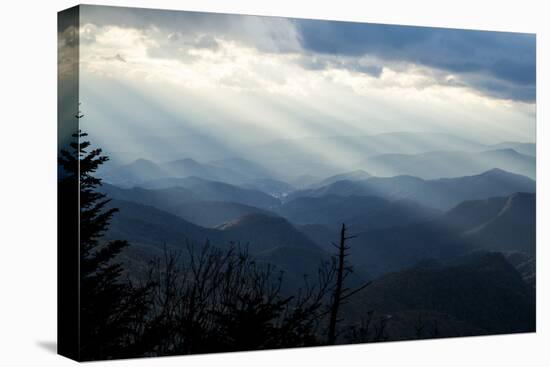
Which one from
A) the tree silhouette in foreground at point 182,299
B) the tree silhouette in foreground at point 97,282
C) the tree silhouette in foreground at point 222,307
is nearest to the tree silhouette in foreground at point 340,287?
the tree silhouette in foreground at point 182,299

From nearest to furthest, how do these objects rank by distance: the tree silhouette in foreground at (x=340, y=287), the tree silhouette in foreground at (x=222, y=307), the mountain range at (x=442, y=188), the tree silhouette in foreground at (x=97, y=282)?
the tree silhouette in foreground at (x=97, y=282) → the tree silhouette in foreground at (x=222, y=307) → the tree silhouette in foreground at (x=340, y=287) → the mountain range at (x=442, y=188)

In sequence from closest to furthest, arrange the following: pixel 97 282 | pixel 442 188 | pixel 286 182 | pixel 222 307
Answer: pixel 97 282
pixel 222 307
pixel 286 182
pixel 442 188

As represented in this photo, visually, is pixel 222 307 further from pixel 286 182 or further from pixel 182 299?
pixel 286 182

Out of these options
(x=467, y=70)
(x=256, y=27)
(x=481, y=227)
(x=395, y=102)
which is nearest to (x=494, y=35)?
(x=467, y=70)

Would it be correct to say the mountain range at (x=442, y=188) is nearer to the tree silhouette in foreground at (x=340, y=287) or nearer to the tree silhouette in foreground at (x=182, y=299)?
the tree silhouette in foreground at (x=340, y=287)

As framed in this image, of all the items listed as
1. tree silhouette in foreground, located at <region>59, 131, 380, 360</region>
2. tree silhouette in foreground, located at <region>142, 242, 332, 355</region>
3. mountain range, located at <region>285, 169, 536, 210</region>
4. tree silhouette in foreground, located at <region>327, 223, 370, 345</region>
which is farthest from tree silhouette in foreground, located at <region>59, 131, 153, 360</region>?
mountain range, located at <region>285, 169, 536, 210</region>

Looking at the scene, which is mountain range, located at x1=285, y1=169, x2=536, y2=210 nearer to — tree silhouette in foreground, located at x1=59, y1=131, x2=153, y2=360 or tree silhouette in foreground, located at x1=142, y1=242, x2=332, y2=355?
tree silhouette in foreground, located at x1=142, y1=242, x2=332, y2=355

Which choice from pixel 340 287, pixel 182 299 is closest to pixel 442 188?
pixel 340 287

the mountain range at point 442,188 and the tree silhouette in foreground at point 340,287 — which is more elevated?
the mountain range at point 442,188
